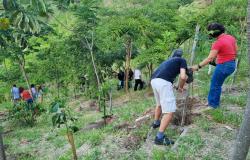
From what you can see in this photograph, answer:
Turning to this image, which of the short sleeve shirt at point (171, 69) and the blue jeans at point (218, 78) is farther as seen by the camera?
the blue jeans at point (218, 78)

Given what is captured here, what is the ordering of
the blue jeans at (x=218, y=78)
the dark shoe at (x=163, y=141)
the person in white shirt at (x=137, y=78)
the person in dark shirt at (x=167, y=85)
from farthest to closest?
1. the person in white shirt at (x=137, y=78)
2. the blue jeans at (x=218, y=78)
3. the dark shoe at (x=163, y=141)
4. the person in dark shirt at (x=167, y=85)

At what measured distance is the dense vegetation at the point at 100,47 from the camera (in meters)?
7.34

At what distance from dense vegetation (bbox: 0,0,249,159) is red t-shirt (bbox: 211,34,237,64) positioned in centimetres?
23

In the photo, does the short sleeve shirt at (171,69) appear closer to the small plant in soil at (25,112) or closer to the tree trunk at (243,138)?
the tree trunk at (243,138)

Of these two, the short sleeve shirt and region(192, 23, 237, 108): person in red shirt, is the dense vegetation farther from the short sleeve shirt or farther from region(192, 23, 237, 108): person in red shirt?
the short sleeve shirt

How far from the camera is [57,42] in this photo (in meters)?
17.3

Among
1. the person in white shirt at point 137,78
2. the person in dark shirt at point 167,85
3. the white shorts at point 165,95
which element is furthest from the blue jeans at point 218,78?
the person in white shirt at point 137,78

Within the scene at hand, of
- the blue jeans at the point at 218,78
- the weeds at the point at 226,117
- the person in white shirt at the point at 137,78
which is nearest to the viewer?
the weeds at the point at 226,117

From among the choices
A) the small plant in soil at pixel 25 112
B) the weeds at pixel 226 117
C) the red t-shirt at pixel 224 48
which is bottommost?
the small plant in soil at pixel 25 112

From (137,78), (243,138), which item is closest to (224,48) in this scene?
(243,138)

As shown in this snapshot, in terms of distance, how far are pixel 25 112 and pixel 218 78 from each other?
830 cm

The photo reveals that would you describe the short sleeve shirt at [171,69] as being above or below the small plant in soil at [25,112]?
above

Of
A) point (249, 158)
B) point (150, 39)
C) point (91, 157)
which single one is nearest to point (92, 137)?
point (91, 157)

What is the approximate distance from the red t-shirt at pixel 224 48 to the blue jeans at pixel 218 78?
0.10m
